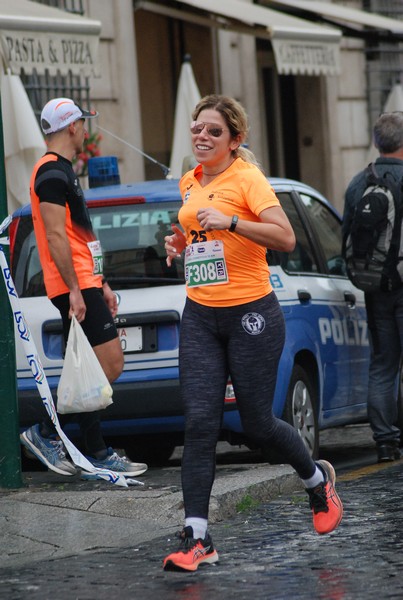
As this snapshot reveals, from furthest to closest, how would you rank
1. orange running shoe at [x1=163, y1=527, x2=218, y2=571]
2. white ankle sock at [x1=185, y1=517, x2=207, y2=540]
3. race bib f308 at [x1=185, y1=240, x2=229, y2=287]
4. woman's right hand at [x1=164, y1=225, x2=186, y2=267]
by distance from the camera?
woman's right hand at [x1=164, y1=225, x2=186, y2=267]
race bib f308 at [x1=185, y1=240, x2=229, y2=287]
white ankle sock at [x1=185, y1=517, x2=207, y2=540]
orange running shoe at [x1=163, y1=527, x2=218, y2=571]

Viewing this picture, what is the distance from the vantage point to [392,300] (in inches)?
366

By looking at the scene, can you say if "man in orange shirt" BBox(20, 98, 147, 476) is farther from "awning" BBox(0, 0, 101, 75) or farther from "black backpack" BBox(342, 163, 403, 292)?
"awning" BBox(0, 0, 101, 75)

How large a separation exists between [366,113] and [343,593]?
15790 millimetres

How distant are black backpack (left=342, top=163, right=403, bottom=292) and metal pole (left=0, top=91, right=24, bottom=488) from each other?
235 cm

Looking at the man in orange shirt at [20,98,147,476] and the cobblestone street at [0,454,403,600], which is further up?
the man in orange shirt at [20,98,147,476]

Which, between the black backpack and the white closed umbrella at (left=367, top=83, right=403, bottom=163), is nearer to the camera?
the black backpack

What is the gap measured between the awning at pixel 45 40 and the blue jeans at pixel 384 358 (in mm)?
4449

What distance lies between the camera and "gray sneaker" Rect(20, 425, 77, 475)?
313 inches

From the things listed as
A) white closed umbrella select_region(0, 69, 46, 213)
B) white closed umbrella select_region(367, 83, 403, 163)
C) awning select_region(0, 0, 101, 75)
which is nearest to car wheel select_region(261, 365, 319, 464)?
white closed umbrella select_region(0, 69, 46, 213)

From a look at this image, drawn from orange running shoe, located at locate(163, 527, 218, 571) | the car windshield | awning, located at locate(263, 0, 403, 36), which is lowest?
orange running shoe, located at locate(163, 527, 218, 571)

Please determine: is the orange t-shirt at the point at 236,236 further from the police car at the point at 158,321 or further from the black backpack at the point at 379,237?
the black backpack at the point at 379,237

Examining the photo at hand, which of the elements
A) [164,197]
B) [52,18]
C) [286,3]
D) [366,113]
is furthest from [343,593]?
[366,113]

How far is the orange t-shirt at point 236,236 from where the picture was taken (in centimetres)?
616

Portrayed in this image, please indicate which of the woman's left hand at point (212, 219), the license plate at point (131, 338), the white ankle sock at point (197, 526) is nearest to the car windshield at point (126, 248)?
the license plate at point (131, 338)
